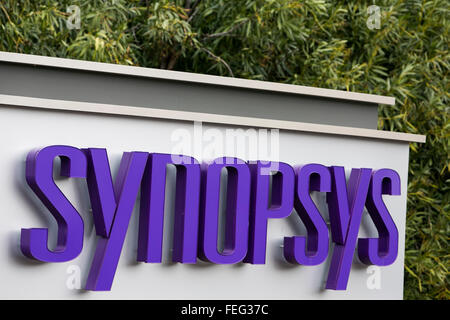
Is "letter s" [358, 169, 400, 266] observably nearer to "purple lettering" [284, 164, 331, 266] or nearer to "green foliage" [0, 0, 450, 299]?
"purple lettering" [284, 164, 331, 266]

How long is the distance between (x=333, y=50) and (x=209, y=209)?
4.49 meters

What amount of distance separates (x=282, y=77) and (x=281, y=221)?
4281 millimetres

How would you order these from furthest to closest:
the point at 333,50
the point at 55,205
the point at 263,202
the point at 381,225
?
the point at 333,50 < the point at 381,225 < the point at 263,202 < the point at 55,205

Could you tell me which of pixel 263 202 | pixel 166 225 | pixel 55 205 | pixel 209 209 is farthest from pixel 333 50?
pixel 55 205

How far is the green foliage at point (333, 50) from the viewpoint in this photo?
9508mm

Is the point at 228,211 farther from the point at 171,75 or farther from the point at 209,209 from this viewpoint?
the point at 171,75

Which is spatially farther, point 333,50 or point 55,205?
point 333,50

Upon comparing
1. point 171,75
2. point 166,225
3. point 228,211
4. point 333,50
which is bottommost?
point 166,225

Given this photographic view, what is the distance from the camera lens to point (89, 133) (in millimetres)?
5855

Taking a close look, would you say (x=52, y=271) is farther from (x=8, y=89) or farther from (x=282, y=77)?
(x=282, y=77)

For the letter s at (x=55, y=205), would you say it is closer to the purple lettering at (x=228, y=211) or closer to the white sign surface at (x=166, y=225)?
the white sign surface at (x=166, y=225)

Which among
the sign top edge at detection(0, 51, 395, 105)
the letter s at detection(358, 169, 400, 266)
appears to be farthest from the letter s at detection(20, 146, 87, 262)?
the letter s at detection(358, 169, 400, 266)

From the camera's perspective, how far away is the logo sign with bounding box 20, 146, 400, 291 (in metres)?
5.66

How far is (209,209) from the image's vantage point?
6.20 m
